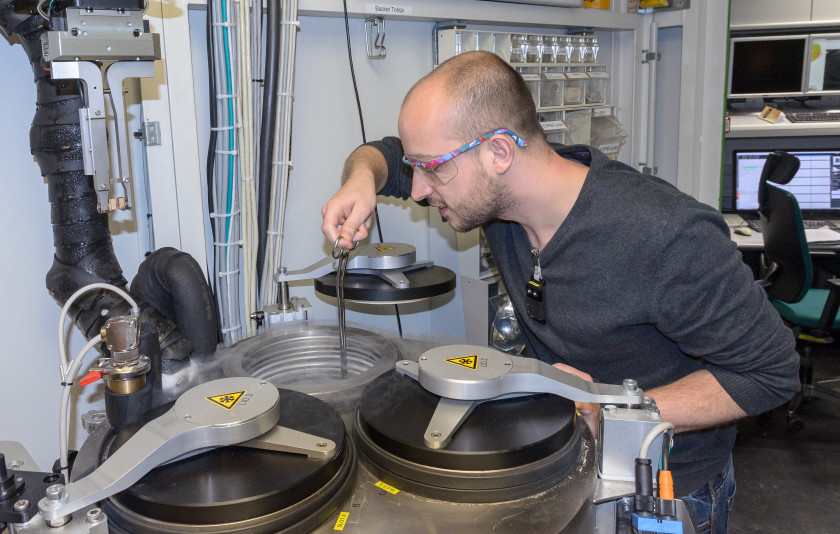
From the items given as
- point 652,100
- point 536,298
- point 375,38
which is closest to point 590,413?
point 536,298

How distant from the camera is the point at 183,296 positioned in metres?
1.12

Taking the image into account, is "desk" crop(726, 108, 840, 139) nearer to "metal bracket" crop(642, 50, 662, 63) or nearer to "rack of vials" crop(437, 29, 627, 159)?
"metal bracket" crop(642, 50, 662, 63)

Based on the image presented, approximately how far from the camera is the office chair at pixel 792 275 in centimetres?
282

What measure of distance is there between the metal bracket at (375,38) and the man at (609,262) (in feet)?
2.44

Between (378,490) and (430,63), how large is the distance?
1.70 meters

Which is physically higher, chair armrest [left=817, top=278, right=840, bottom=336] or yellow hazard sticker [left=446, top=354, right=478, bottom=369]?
yellow hazard sticker [left=446, top=354, right=478, bottom=369]

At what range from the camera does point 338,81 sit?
78.0 inches

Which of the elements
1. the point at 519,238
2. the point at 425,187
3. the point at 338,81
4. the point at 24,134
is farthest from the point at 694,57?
the point at 24,134

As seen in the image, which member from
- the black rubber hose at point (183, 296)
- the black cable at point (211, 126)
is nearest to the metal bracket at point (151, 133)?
the black cable at point (211, 126)

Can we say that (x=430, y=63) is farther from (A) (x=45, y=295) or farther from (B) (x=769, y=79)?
(B) (x=769, y=79)

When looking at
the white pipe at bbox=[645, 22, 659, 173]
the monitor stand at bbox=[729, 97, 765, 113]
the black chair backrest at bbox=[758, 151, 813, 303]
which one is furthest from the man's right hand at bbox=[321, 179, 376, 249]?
the monitor stand at bbox=[729, 97, 765, 113]

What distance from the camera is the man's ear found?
1234mm

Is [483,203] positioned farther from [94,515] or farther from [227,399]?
[94,515]

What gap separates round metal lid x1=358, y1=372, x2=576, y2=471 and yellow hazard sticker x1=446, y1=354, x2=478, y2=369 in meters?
0.05
